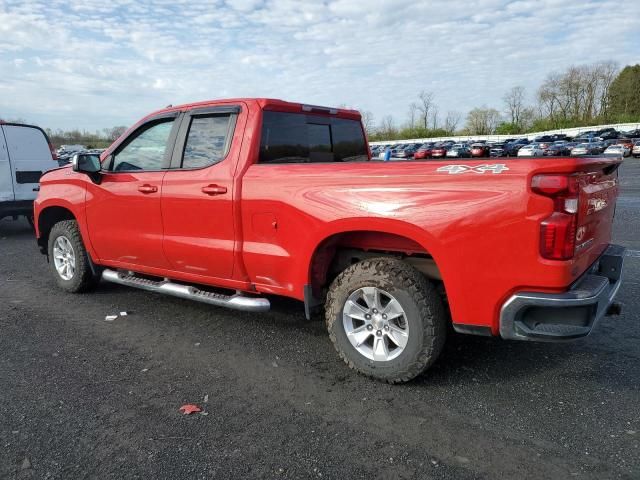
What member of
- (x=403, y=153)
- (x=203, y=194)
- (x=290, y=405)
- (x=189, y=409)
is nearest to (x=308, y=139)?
(x=203, y=194)

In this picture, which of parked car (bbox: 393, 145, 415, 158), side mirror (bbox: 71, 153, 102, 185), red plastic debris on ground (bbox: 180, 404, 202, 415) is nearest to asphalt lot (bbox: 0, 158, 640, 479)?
red plastic debris on ground (bbox: 180, 404, 202, 415)

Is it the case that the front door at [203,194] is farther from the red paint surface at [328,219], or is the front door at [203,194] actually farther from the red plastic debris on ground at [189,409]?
the red plastic debris on ground at [189,409]

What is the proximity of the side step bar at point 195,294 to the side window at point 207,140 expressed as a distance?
3.63 ft

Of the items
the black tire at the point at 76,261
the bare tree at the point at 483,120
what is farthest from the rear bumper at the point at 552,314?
the bare tree at the point at 483,120

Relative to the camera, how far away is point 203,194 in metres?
4.21

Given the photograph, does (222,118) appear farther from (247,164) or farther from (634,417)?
(634,417)

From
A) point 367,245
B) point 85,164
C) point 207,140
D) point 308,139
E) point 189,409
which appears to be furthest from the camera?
point 85,164

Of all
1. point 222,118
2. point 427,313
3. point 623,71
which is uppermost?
point 623,71

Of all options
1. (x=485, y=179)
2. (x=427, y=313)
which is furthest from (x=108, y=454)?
(x=485, y=179)

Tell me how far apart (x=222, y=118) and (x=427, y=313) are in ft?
7.79

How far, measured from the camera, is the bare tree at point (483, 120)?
3794 inches

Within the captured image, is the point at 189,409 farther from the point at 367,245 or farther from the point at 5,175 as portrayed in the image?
the point at 5,175

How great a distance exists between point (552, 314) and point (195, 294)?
114 inches

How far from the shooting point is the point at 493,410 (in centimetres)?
316
